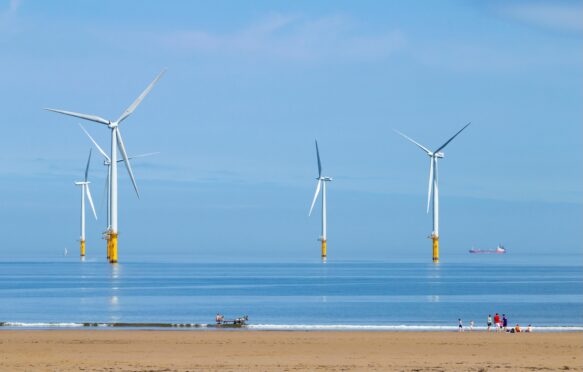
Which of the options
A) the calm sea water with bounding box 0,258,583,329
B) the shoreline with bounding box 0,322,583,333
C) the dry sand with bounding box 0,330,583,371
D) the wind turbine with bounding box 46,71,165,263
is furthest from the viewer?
the wind turbine with bounding box 46,71,165,263

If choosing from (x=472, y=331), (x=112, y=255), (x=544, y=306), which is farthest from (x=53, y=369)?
(x=112, y=255)

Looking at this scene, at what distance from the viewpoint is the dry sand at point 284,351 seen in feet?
137

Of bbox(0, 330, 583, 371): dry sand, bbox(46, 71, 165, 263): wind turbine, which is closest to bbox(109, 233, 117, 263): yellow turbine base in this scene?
bbox(46, 71, 165, 263): wind turbine

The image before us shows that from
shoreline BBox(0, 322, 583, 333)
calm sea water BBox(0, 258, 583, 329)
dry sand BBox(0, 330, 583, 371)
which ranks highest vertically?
dry sand BBox(0, 330, 583, 371)

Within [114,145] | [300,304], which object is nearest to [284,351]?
[300,304]

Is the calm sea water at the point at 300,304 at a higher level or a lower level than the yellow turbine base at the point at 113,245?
lower

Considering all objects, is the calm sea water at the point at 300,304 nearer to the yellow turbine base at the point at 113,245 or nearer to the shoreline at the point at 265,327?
the shoreline at the point at 265,327

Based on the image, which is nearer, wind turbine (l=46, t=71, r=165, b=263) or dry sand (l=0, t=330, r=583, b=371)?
dry sand (l=0, t=330, r=583, b=371)

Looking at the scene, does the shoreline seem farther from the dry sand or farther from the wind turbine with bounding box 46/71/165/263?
the wind turbine with bounding box 46/71/165/263

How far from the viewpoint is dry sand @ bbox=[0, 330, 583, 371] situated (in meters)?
41.9

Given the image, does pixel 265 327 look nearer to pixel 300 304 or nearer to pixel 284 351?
pixel 284 351

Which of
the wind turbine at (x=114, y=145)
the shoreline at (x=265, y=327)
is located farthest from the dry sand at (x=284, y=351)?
the wind turbine at (x=114, y=145)

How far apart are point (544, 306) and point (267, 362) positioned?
57.7 meters

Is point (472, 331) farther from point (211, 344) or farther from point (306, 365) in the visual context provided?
point (306, 365)
